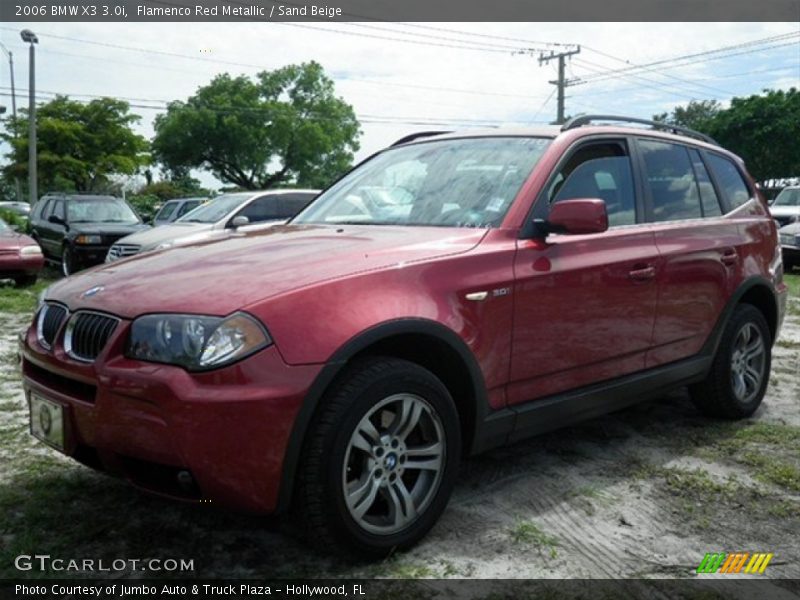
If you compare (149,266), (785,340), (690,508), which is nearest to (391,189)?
(149,266)

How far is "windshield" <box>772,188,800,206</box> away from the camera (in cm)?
1766

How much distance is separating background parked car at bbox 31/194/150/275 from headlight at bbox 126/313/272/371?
35.1 feet

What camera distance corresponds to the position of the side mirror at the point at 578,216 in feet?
10.6

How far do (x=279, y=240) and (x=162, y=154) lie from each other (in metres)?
59.4

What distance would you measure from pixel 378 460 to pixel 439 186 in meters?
1.47

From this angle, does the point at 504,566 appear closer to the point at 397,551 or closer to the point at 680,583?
the point at 397,551

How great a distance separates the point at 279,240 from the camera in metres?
3.43

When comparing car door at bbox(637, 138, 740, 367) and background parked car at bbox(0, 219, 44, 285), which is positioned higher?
car door at bbox(637, 138, 740, 367)

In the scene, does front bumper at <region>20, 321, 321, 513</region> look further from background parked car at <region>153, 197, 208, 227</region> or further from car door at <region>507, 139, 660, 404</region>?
background parked car at <region>153, 197, 208, 227</region>

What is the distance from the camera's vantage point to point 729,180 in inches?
192

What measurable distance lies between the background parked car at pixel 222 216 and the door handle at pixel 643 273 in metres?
7.00

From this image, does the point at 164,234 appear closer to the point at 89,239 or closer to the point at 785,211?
the point at 89,239

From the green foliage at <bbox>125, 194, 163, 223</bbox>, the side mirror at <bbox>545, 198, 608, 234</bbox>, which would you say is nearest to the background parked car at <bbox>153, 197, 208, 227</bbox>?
the side mirror at <bbox>545, 198, 608, 234</bbox>

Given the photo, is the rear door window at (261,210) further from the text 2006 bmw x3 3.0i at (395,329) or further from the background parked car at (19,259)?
the text 2006 bmw x3 3.0i at (395,329)
